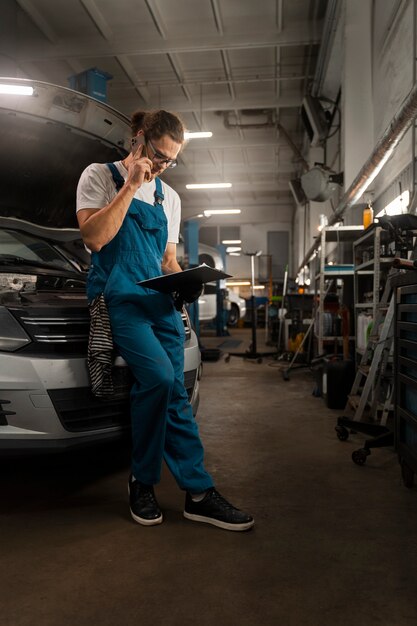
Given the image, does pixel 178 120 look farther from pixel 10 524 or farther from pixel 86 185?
pixel 10 524

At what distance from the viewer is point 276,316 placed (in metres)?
9.48

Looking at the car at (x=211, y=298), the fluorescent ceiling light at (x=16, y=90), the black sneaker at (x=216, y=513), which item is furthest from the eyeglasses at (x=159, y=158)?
the car at (x=211, y=298)

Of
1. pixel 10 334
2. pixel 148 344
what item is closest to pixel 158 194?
pixel 148 344

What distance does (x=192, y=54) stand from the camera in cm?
787

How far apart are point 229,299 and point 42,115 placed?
39.8 ft

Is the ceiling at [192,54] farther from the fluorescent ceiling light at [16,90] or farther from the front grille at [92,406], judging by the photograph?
the front grille at [92,406]

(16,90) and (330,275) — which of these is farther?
(330,275)

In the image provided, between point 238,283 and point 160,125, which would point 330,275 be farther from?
point 238,283

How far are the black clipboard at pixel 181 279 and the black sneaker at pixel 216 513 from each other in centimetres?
73

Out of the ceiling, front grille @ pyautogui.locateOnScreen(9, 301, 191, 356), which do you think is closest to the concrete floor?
front grille @ pyautogui.locateOnScreen(9, 301, 191, 356)

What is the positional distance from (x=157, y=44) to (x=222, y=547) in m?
7.30

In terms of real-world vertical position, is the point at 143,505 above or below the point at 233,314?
below

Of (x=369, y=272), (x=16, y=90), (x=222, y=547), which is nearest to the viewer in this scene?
(x=222, y=547)

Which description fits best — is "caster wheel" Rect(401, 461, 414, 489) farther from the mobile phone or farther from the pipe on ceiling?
the pipe on ceiling
